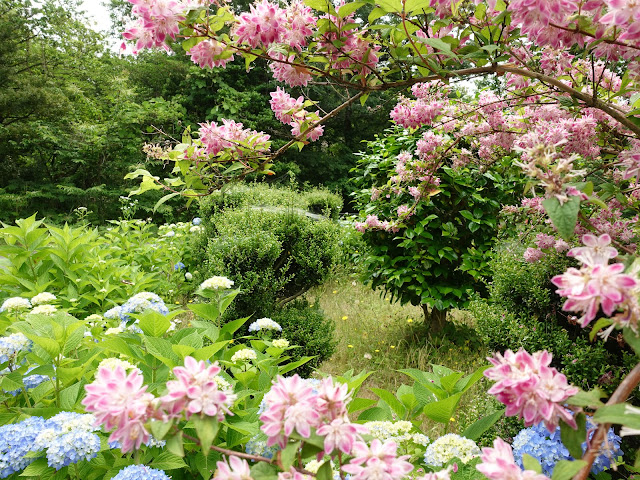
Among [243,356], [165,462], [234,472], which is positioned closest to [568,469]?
[234,472]

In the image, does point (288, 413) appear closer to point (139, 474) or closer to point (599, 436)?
point (599, 436)

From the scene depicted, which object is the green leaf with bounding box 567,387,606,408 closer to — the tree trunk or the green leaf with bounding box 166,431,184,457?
the green leaf with bounding box 166,431,184,457

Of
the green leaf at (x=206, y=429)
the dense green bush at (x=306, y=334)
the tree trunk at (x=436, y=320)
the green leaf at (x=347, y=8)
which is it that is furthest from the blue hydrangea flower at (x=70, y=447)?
the tree trunk at (x=436, y=320)

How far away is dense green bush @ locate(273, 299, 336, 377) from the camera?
10.0 ft

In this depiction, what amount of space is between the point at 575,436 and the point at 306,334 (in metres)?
2.59

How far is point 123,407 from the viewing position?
534mm

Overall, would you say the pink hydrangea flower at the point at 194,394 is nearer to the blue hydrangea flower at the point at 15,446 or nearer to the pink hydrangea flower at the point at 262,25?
the blue hydrangea flower at the point at 15,446

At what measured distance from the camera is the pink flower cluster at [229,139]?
137 centimetres

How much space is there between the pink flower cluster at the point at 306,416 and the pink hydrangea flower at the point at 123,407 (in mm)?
150

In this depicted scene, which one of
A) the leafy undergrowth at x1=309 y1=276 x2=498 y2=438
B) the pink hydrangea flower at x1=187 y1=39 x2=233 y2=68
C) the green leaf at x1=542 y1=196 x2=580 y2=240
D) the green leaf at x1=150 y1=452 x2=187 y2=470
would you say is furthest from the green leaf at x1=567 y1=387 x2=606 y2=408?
the leafy undergrowth at x1=309 y1=276 x2=498 y2=438

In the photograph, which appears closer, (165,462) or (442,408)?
(165,462)

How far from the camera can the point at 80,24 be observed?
43.6ft

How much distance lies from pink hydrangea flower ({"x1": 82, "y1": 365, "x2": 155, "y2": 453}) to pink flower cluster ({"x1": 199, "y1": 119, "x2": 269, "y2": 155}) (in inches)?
37.2

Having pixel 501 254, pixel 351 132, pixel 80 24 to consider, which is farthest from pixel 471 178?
pixel 80 24
